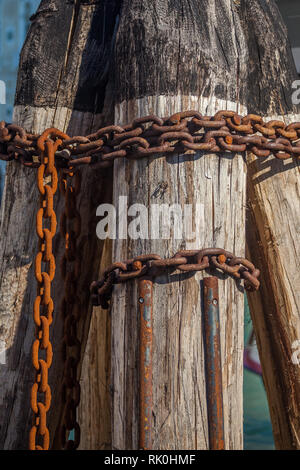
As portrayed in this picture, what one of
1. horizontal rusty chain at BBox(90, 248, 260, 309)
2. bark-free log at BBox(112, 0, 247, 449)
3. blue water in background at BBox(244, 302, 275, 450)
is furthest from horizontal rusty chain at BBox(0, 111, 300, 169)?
blue water in background at BBox(244, 302, 275, 450)

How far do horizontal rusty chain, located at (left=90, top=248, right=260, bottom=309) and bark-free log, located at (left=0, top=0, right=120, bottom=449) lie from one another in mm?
423

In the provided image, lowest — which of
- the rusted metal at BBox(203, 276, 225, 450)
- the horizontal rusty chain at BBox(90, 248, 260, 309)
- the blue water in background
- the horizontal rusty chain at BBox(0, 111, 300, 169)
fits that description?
the rusted metal at BBox(203, 276, 225, 450)

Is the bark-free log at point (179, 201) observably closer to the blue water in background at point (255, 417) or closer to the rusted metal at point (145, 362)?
the rusted metal at point (145, 362)

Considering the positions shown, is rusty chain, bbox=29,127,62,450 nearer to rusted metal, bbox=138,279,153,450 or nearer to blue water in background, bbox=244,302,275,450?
rusted metal, bbox=138,279,153,450

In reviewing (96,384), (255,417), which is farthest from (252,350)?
(96,384)

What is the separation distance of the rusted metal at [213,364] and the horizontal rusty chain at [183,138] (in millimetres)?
445

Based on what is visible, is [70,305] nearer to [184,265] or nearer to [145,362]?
[145,362]

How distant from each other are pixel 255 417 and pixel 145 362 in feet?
16.5

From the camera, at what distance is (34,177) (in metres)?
2.11

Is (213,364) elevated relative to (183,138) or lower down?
lower down

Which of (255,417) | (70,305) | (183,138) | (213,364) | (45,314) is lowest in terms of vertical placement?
(213,364)

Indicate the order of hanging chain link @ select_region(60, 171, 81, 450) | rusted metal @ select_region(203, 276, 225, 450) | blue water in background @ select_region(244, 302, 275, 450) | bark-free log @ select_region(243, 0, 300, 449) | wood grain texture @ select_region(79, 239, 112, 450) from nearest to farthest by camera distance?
1. rusted metal @ select_region(203, 276, 225, 450)
2. hanging chain link @ select_region(60, 171, 81, 450)
3. bark-free log @ select_region(243, 0, 300, 449)
4. wood grain texture @ select_region(79, 239, 112, 450)
5. blue water in background @ select_region(244, 302, 275, 450)

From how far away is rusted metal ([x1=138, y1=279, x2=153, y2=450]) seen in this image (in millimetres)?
1674
